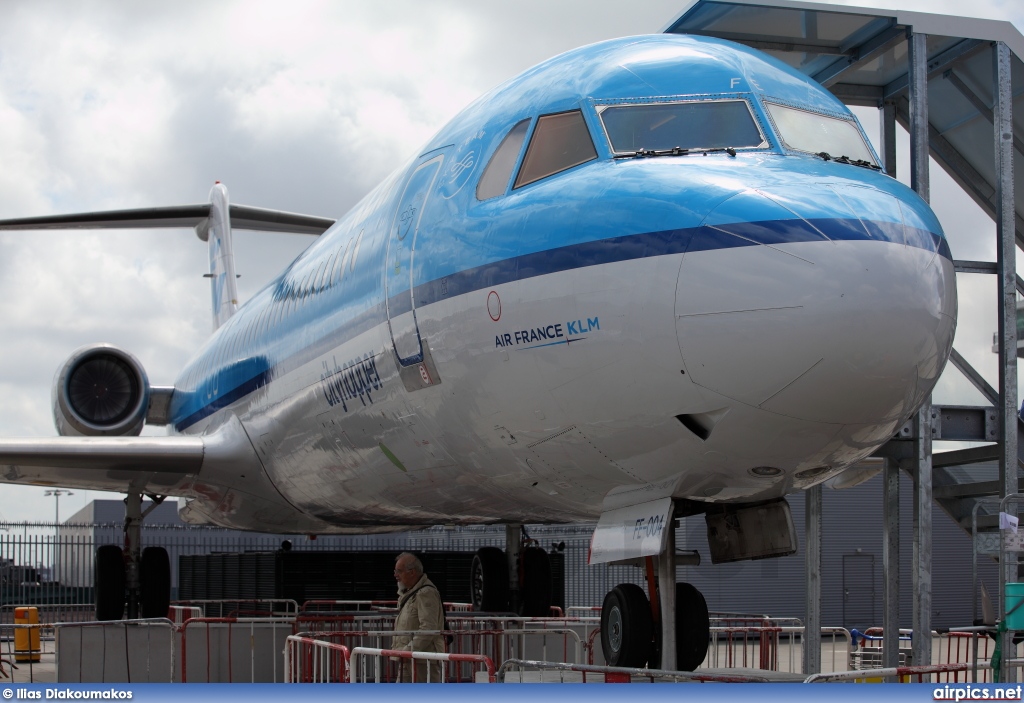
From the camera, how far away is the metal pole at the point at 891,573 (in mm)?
11148

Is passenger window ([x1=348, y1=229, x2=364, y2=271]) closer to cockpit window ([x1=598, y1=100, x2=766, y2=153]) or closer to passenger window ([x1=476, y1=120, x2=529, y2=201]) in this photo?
passenger window ([x1=476, y1=120, x2=529, y2=201])

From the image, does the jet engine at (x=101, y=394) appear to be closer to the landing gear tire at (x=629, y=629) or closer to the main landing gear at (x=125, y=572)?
the main landing gear at (x=125, y=572)

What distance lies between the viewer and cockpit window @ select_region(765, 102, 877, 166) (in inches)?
297

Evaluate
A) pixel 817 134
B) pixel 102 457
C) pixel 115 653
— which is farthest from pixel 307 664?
pixel 817 134

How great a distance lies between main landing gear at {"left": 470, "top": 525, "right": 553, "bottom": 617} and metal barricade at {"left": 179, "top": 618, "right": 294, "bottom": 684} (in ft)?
13.7

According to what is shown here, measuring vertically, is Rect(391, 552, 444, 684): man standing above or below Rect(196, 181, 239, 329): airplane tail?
below

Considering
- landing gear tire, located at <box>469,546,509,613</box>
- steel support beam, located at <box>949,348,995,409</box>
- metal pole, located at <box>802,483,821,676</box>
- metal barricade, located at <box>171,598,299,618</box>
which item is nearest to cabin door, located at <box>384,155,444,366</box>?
metal pole, located at <box>802,483,821,676</box>

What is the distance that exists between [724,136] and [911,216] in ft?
4.20

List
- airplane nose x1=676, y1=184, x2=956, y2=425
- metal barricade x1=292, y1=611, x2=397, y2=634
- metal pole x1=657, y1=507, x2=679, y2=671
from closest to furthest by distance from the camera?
airplane nose x1=676, y1=184, x2=956, y2=425 < metal pole x1=657, y1=507, x2=679, y2=671 < metal barricade x1=292, y1=611, x2=397, y2=634

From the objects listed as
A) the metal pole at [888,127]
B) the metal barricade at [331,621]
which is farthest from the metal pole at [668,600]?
the metal pole at [888,127]

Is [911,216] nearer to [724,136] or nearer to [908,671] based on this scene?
[724,136]

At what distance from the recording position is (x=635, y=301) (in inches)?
255

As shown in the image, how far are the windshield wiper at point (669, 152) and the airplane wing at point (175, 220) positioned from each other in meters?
17.2

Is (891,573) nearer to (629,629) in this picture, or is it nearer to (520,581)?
(629,629)
